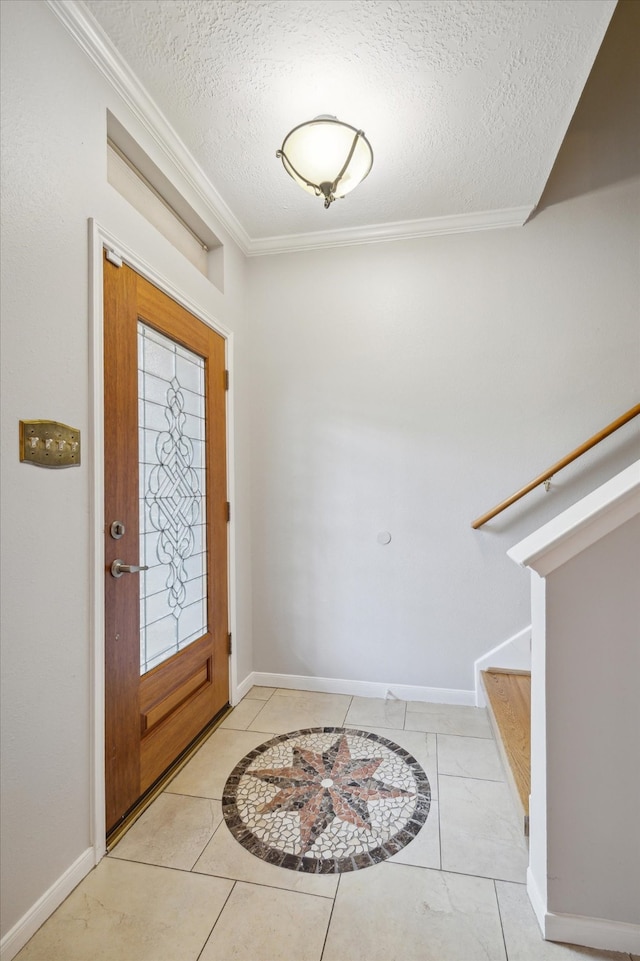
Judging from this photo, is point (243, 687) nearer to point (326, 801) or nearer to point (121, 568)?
point (326, 801)

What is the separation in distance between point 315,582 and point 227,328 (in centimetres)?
157

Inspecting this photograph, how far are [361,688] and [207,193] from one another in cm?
279

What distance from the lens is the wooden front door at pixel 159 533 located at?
1.60m

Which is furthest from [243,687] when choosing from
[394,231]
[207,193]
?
[394,231]

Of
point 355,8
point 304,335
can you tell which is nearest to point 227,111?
point 355,8

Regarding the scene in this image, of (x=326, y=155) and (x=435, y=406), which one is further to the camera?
(x=435, y=406)

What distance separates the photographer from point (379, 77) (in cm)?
164

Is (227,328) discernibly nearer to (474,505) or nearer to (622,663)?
(474,505)

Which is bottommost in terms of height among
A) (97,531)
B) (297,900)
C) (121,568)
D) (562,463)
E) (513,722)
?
(297,900)

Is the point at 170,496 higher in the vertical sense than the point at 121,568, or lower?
higher

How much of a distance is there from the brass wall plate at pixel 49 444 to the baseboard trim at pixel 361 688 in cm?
178

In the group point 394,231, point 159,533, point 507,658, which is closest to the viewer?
point 159,533

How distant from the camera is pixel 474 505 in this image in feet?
8.27

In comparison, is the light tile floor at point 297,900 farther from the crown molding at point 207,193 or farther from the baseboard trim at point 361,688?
the crown molding at point 207,193
